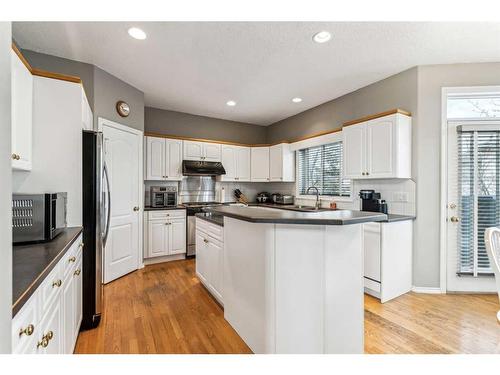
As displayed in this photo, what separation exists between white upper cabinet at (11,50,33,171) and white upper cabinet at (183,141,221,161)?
9.14 feet

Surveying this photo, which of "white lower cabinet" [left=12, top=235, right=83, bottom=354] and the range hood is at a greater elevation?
the range hood

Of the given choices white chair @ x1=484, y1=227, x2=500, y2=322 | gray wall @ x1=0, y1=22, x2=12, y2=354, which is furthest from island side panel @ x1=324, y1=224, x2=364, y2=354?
gray wall @ x1=0, y1=22, x2=12, y2=354

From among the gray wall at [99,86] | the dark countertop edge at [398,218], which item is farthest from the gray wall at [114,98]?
the dark countertop edge at [398,218]

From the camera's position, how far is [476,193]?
288 cm

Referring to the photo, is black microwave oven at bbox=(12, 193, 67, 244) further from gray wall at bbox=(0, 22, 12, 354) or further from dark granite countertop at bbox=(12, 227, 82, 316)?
gray wall at bbox=(0, 22, 12, 354)

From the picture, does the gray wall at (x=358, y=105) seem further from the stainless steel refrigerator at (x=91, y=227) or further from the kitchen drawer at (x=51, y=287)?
the kitchen drawer at (x=51, y=287)

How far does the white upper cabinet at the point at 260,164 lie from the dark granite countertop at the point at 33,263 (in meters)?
3.89

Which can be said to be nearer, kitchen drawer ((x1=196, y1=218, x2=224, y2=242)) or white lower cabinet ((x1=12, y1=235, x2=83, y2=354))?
white lower cabinet ((x1=12, y1=235, x2=83, y2=354))

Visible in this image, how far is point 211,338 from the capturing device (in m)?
2.02

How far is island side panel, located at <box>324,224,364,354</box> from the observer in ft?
5.34

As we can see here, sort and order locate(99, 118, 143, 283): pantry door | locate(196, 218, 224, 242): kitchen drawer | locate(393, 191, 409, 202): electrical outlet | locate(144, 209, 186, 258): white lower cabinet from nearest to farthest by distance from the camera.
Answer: locate(196, 218, 224, 242): kitchen drawer, locate(393, 191, 409, 202): electrical outlet, locate(99, 118, 143, 283): pantry door, locate(144, 209, 186, 258): white lower cabinet

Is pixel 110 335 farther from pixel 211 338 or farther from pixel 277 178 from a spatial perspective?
pixel 277 178

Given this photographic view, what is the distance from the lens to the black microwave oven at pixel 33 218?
1624mm
